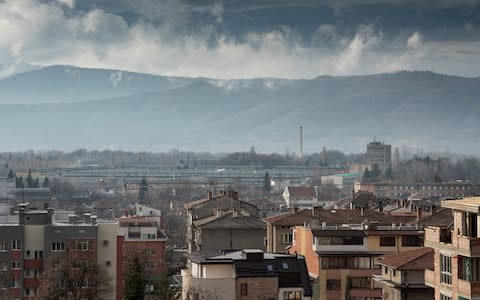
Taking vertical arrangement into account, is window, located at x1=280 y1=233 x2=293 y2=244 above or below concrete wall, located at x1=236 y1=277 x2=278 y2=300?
above

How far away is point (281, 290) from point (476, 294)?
13777 mm

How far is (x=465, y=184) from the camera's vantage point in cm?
17388

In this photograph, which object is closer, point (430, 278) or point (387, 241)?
point (430, 278)

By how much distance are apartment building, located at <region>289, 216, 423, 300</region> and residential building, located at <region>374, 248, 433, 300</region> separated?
25.9 feet

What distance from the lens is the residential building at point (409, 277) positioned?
32.1m

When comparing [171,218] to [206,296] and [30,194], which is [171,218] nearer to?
[30,194]

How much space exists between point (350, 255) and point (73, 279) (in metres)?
8.48

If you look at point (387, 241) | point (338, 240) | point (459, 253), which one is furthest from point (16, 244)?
point (459, 253)

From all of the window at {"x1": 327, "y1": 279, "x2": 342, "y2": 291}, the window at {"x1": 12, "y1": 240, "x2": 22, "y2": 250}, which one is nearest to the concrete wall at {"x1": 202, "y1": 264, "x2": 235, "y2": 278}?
the window at {"x1": 327, "y1": 279, "x2": 342, "y2": 291}

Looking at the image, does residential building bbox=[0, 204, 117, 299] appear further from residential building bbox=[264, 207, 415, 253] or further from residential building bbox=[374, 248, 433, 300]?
residential building bbox=[374, 248, 433, 300]

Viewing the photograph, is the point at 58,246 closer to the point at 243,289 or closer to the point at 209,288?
the point at 243,289

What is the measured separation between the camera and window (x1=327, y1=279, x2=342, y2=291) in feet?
138

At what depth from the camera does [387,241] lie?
4341cm

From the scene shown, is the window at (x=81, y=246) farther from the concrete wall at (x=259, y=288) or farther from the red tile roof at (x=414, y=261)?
the red tile roof at (x=414, y=261)
